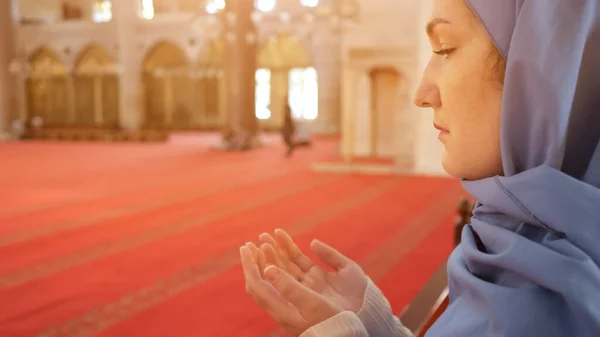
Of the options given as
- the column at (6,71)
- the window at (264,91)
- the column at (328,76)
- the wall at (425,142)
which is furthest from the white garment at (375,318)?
the window at (264,91)

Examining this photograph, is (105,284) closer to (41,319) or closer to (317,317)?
(41,319)

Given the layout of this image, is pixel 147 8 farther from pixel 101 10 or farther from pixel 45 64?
pixel 45 64

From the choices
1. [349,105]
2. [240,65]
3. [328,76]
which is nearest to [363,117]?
[349,105]

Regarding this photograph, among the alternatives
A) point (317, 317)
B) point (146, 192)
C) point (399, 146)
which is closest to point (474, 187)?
point (317, 317)

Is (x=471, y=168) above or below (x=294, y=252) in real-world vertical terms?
above

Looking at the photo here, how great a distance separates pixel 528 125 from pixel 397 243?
285 centimetres

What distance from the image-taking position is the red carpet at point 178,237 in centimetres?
228

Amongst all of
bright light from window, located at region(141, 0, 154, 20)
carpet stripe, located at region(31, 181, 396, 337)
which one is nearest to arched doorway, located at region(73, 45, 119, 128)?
bright light from window, located at region(141, 0, 154, 20)

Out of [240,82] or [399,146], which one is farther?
[240,82]

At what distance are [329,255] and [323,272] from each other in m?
0.04

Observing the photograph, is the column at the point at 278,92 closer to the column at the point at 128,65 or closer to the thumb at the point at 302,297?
the column at the point at 128,65

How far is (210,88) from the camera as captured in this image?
19422mm

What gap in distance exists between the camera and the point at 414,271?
2854 mm

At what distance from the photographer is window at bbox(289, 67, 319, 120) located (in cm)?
1795
